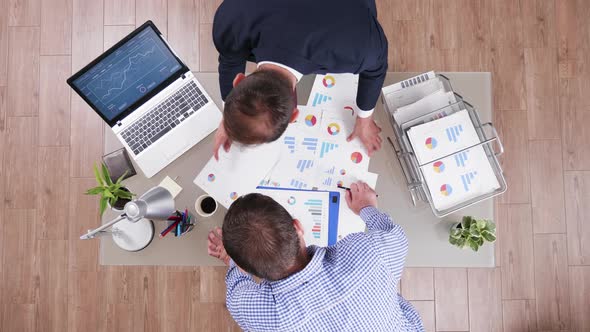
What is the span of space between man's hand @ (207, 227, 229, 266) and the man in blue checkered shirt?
0.46 ft

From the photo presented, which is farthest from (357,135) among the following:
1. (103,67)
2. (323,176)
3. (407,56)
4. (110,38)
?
(110,38)

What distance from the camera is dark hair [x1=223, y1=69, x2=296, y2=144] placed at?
0.99 meters

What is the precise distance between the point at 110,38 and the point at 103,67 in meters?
1.14

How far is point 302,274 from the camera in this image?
1.07 m

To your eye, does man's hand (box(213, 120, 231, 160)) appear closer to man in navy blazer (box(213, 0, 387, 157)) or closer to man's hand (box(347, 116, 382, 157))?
man in navy blazer (box(213, 0, 387, 157))

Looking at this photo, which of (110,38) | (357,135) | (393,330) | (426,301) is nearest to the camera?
(393,330)

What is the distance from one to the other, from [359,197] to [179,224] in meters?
0.59

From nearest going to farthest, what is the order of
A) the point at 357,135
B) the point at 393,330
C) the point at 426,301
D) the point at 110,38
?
the point at 393,330, the point at 357,135, the point at 426,301, the point at 110,38

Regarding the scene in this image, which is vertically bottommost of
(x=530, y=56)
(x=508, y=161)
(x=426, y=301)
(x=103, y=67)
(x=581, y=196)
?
(x=426, y=301)

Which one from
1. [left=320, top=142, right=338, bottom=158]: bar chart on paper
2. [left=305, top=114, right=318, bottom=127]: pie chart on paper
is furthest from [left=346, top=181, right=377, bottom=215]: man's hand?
[left=305, top=114, right=318, bottom=127]: pie chart on paper

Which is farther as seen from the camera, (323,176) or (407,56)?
(407,56)

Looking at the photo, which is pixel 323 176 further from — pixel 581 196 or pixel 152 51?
pixel 581 196

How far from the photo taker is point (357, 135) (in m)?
1.38

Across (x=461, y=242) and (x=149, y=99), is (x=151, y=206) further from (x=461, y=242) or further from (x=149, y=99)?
(x=461, y=242)
